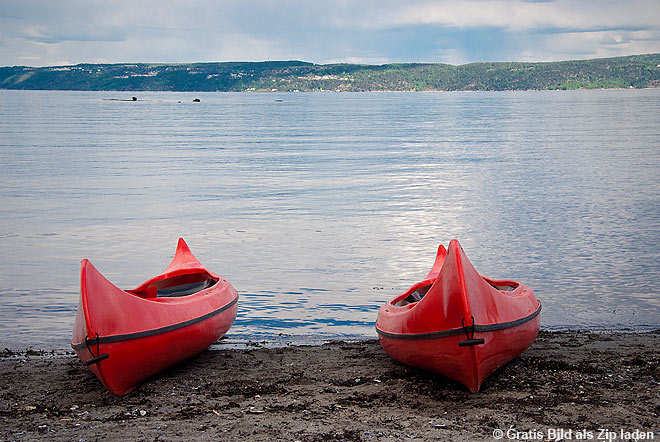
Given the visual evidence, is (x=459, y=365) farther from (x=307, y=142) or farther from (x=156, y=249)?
(x=307, y=142)

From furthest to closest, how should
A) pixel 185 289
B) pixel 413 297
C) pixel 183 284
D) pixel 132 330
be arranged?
pixel 183 284 < pixel 185 289 < pixel 413 297 < pixel 132 330

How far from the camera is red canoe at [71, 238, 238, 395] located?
25.2 ft

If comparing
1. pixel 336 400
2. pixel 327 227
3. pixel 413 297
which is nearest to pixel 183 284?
pixel 413 297

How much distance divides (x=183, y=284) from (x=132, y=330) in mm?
3356

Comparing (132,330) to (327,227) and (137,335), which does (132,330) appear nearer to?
(137,335)

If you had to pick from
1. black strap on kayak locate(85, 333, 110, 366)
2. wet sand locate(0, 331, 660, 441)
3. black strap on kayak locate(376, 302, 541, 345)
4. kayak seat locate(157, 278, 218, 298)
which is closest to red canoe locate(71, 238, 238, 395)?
black strap on kayak locate(85, 333, 110, 366)

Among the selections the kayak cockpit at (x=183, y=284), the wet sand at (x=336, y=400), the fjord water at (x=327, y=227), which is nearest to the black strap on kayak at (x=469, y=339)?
the wet sand at (x=336, y=400)

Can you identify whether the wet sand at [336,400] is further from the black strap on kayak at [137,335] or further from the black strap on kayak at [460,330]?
the black strap on kayak at [137,335]

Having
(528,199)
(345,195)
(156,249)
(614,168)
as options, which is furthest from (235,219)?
(614,168)

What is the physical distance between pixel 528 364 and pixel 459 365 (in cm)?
146

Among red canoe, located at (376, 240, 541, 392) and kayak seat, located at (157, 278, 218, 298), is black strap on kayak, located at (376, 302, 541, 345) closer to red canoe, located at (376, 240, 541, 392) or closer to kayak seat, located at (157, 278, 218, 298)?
red canoe, located at (376, 240, 541, 392)

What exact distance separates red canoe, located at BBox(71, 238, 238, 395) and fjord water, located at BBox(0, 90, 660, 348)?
205 cm

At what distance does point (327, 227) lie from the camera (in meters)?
19.8

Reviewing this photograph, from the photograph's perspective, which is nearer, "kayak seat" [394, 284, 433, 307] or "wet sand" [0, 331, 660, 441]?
"wet sand" [0, 331, 660, 441]
